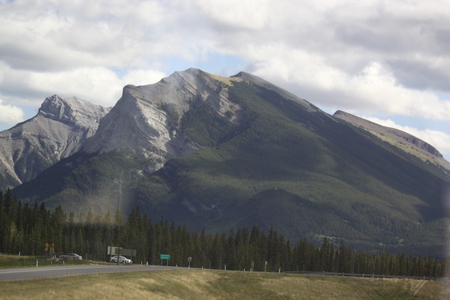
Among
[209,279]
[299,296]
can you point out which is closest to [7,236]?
[209,279]

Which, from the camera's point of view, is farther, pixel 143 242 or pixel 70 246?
pixel 143 242

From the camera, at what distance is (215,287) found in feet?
356

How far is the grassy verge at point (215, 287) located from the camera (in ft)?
238

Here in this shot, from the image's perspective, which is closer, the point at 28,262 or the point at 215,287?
the point at 215,287

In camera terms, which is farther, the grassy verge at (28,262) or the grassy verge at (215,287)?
the grassy verge at (28,262)

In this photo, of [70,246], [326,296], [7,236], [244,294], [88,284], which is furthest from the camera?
[70,246]

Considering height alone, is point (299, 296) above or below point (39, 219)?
below

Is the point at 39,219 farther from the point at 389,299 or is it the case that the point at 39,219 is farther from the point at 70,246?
the point at 389,299

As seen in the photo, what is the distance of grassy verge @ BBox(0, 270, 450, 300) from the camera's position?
72.4 metres

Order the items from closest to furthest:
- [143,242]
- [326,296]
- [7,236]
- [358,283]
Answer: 1. [326,296]
2. [358,283]
3. [7,236]
4. [143,242]

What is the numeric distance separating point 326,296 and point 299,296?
569 centimetres

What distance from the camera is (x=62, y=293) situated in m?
70.0

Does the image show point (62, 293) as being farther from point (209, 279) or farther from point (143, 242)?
point (143, 242)

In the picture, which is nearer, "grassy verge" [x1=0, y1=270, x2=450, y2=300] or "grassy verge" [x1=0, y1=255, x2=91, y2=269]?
"grassy verge" [x1=0, y1=270, x2=450, y2=300]
